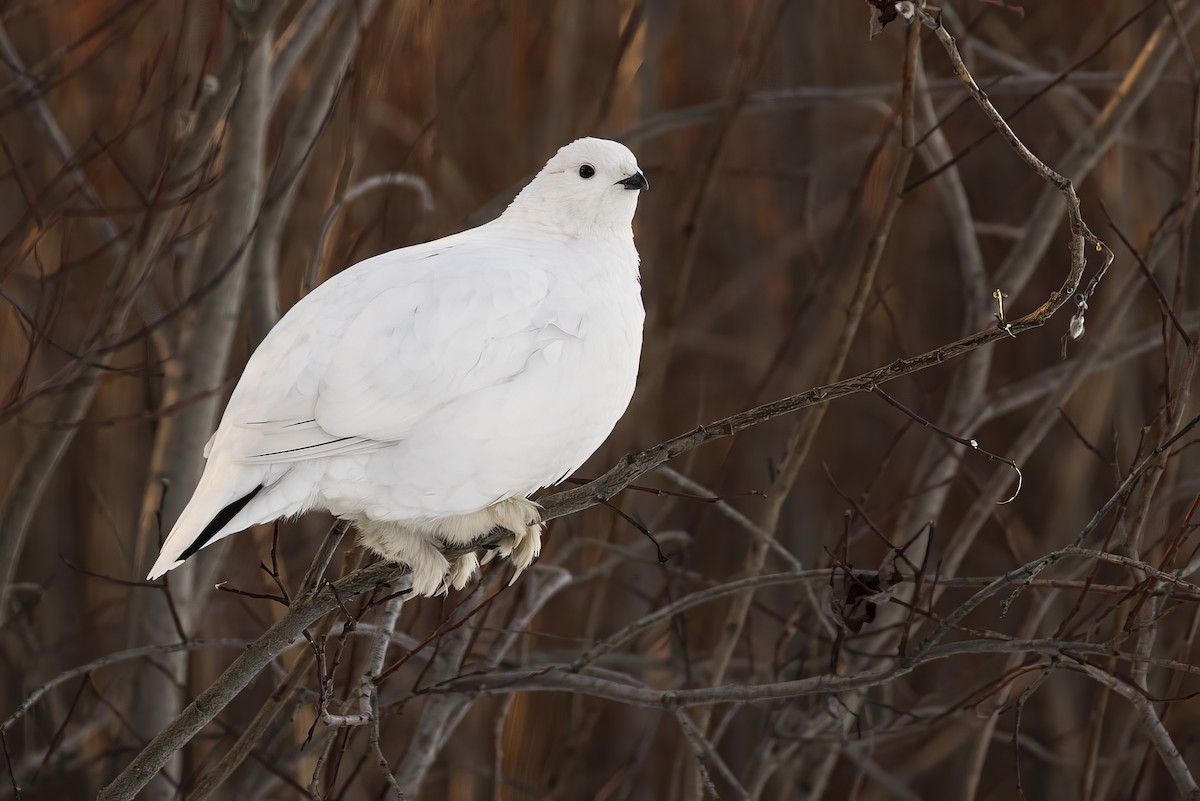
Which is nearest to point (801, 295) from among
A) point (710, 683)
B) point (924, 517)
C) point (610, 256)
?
point (924, 517)

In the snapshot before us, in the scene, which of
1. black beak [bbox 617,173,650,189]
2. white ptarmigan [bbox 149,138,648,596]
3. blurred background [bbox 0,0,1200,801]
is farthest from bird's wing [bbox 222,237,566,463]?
black beak [bbox 617,173,650,189]

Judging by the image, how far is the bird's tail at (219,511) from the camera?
6.73 ft

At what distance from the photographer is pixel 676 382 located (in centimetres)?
691

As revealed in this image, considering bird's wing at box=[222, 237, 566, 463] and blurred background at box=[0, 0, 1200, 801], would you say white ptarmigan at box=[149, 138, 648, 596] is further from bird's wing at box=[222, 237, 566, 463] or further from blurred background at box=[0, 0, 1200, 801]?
blurred background at box=[0, 0, 1200, 801]

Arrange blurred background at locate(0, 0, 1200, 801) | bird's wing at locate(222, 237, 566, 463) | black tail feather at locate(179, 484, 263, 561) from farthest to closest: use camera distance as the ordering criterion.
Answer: blurred background at locate(0, 0, 1200, 801), bird's wing at locate(222, 237, 566, 463), black tail feather at locate(179, 484, 263, 561)

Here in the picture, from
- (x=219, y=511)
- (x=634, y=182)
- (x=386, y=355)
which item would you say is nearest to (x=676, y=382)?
(x=634, y=182)

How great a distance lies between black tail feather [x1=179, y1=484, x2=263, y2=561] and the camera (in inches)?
80.3

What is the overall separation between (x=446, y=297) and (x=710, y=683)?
5.20 ft

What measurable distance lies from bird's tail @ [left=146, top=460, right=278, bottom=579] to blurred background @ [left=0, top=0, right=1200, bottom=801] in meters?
0.20

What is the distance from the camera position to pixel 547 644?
611 cm

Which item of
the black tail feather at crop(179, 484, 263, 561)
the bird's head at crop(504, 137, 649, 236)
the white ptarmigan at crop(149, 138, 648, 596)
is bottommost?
the black tail feather at crop(179, 484, 263, 561)

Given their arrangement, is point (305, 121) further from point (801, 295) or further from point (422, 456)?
point (801, 295)

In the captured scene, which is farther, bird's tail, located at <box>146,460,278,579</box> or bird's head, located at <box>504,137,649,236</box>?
bird's head, located at <box>504,137,649,236</box>

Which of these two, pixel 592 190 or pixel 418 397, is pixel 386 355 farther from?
pixel 592 190
